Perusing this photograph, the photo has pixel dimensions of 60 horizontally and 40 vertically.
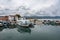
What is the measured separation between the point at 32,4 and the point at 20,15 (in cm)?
27

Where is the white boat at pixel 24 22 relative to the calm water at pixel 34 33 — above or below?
above

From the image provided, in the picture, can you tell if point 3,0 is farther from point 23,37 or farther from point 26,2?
point 23,37

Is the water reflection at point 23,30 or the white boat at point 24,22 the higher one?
the white boat at point 24,22

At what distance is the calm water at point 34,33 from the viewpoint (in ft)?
6.00

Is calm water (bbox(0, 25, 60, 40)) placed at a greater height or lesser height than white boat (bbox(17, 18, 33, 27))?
lesser

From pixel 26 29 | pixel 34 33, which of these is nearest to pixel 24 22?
pixel 26 29

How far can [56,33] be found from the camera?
1847mm

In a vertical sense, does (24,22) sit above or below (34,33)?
above

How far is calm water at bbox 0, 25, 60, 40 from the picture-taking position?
6.00 feet

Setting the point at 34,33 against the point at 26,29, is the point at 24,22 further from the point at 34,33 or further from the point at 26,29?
the point at 34,33

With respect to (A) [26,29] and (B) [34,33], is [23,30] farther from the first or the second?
(B) [34,33]

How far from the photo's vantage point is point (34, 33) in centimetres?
185

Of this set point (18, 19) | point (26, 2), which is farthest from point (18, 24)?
point (26, 2)

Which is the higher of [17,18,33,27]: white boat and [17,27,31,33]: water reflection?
[17,18,33,27]: white boat
